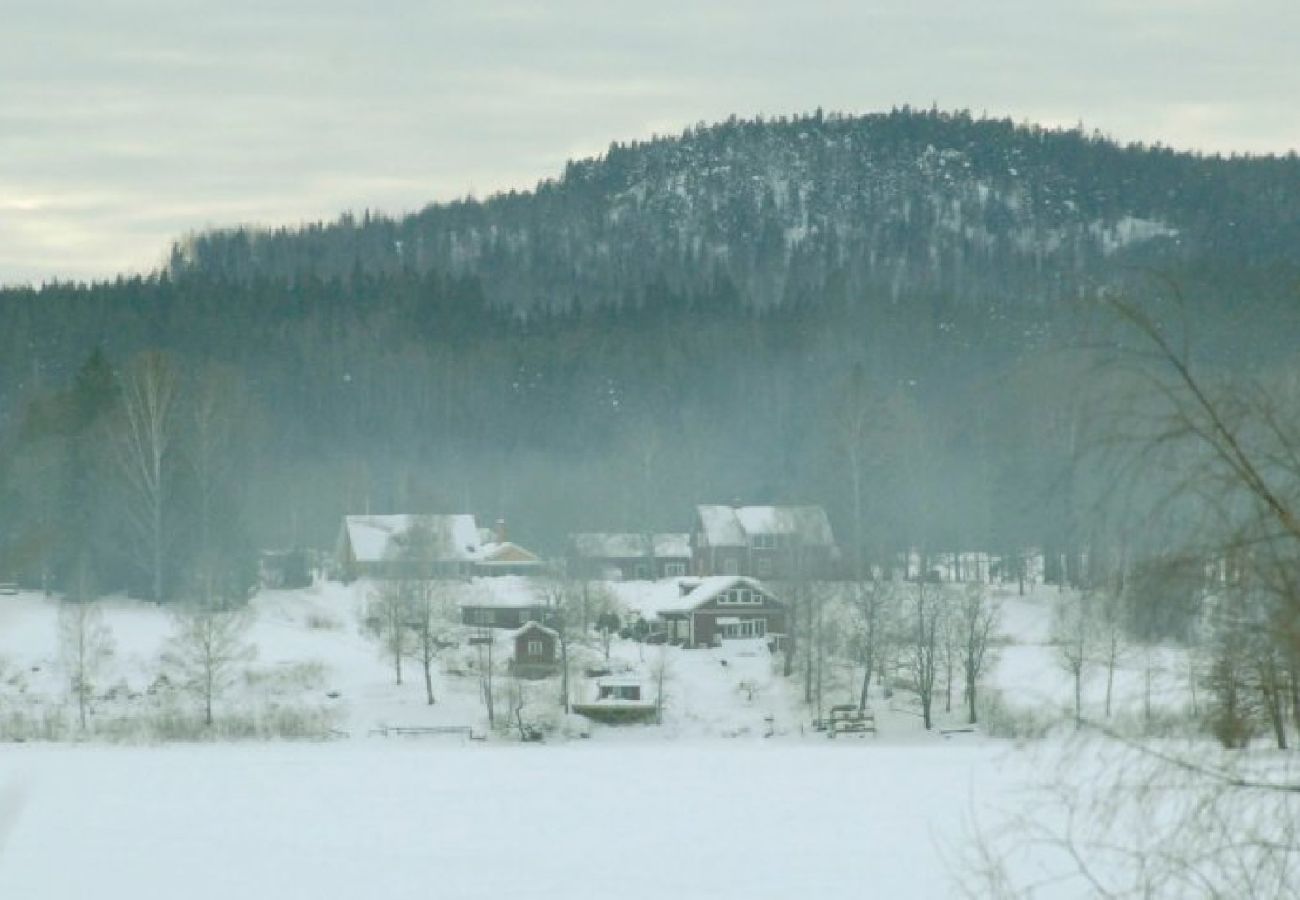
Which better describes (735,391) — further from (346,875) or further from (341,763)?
(346,875)

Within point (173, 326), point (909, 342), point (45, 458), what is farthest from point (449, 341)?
point (45, 458)

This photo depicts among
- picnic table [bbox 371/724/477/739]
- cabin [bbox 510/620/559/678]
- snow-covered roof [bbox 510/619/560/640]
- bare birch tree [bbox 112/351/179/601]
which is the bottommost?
picnic table [bbox 371/724/477/739]

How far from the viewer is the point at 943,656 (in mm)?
41000

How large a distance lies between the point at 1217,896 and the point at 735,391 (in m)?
85.7

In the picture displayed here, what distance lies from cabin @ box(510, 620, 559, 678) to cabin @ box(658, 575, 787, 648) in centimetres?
548

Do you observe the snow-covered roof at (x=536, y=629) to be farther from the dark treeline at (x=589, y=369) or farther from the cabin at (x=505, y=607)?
the dark treeline at (x=589, y=369)

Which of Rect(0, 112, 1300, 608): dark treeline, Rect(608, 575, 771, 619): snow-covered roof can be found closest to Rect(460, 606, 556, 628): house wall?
Rect(608, 575, 771, 619): snow-covered roof

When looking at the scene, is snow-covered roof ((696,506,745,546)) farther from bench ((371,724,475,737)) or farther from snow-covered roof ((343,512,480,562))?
bench ((371,724,475,737))

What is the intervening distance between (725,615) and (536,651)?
7.21 meters

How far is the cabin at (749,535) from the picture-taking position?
62125 millimetres

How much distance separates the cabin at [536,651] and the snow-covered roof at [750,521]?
58.7 feet

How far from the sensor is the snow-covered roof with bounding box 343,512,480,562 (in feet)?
193

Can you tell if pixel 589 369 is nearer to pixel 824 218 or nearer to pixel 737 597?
pixel 737 597

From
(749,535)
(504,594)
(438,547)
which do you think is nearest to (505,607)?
(504,594)
